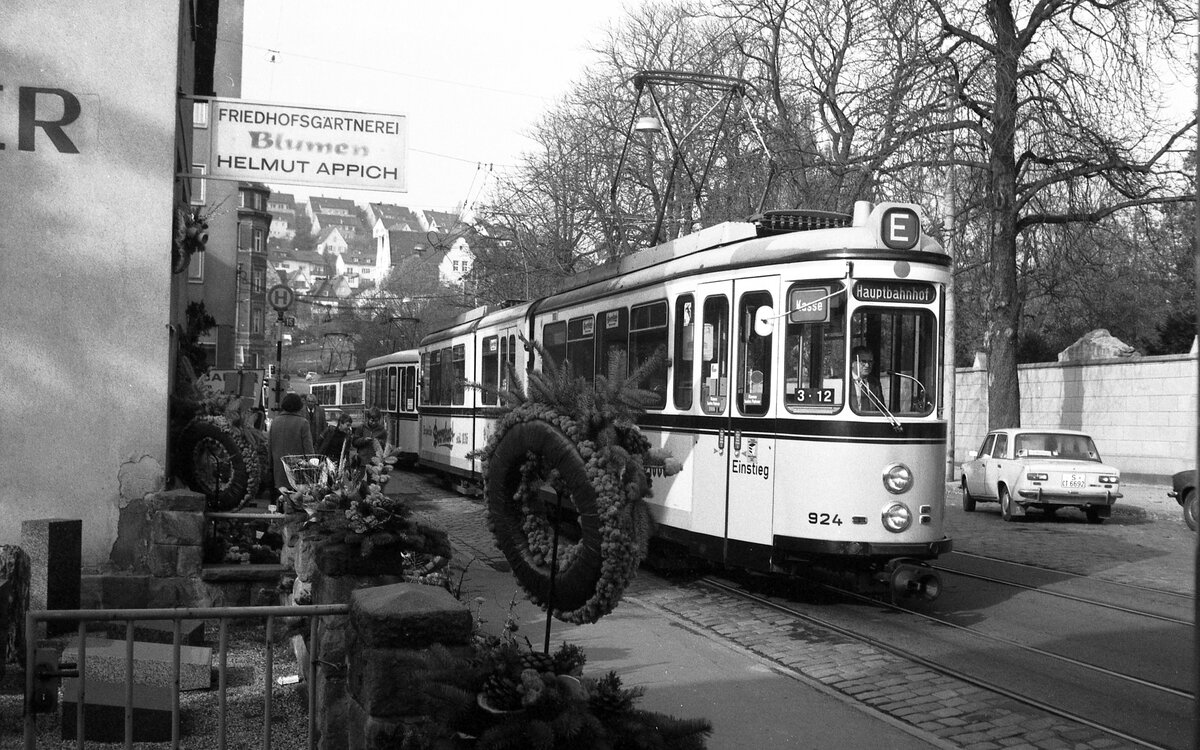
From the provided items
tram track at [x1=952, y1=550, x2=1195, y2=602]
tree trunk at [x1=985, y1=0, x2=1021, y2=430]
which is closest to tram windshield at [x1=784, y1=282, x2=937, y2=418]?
tram track at [x1=952, y1=550, x2=1195, y2=602]

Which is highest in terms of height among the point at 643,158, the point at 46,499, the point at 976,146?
the point at 643,158

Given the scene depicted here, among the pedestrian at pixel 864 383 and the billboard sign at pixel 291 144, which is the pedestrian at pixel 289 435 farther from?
the pedestrian at pixel 864 383

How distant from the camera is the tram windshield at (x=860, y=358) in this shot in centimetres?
991

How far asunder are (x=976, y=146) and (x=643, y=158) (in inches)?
642

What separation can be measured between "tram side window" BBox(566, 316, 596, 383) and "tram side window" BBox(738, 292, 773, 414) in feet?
10.5

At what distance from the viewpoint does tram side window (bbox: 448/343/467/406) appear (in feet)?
74.0

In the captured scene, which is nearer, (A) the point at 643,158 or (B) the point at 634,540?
(B) the point at 634,540

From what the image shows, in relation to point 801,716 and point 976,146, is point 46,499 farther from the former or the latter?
point 976,146

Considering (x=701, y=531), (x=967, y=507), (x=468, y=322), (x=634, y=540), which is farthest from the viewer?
(x=468, y=322)

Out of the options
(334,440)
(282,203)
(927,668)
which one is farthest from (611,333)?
(282,203)

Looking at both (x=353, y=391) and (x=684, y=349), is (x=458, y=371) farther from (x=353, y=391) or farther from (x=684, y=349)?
(x=353, y=391)

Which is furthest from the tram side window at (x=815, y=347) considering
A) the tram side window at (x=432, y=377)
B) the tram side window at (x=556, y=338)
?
the tram side window at (x=432, y=377)

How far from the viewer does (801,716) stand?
6836mm

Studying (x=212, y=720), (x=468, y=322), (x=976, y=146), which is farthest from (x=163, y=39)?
(x=976, y=146)
